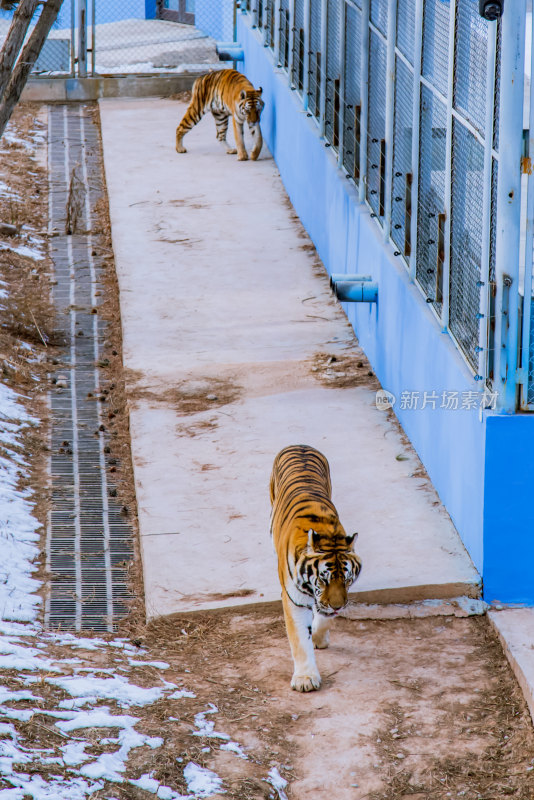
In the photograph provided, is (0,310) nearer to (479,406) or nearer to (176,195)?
(176,195)

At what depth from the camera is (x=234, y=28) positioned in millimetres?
15922

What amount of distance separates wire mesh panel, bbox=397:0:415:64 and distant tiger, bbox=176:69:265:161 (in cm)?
531

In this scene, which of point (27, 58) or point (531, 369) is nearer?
point (531, 369)

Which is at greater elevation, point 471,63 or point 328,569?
point 471,63

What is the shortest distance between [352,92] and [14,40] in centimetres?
264

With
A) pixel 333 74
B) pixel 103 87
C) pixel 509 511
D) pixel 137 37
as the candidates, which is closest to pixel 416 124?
pixel 509 511

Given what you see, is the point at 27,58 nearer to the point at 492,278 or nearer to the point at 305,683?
the point at 492,278

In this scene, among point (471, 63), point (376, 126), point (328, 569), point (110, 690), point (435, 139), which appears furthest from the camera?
point (376, 126)

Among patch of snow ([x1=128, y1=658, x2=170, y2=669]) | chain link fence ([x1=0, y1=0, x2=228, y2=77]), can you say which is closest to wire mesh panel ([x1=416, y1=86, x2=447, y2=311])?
patch of snow ([x1=128, y1=658, x2=170, y2=669])

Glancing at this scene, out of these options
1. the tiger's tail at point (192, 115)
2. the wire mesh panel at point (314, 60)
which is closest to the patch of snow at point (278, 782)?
the wire mesh panel at point (314, 60)

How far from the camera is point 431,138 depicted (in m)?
6.56

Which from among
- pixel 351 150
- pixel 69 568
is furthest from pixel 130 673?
pixel 351 150

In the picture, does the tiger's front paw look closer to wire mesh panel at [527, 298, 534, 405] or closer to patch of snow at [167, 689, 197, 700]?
patch of snow at [167, 689, 197, 700]

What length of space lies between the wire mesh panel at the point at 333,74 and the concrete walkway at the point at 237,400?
1113mm
